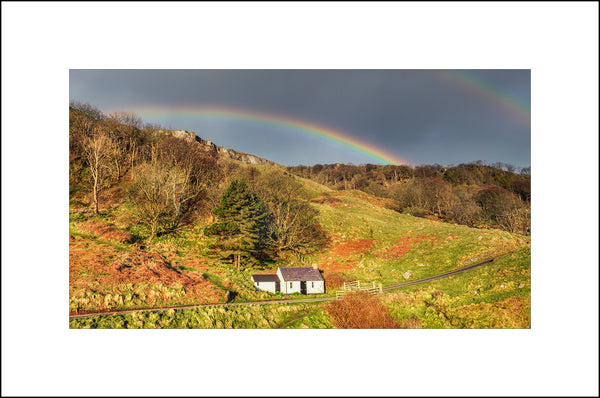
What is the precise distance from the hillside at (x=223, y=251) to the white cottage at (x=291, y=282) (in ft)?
2.11

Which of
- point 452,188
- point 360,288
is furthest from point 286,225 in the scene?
point 452,188

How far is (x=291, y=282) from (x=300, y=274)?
0.84 meters

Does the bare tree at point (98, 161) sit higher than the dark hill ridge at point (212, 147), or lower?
lower

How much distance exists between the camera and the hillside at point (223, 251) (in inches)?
486

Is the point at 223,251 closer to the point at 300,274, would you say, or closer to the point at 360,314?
the point at 300,274

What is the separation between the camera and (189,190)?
24906 mm

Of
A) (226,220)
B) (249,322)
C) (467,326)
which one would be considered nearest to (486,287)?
(467,326)

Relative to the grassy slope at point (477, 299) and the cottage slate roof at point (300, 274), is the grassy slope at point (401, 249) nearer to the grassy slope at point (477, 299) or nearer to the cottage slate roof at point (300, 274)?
the cottage slate roof at point (300, 274)

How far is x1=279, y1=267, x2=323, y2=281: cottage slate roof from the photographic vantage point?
58.2 feet

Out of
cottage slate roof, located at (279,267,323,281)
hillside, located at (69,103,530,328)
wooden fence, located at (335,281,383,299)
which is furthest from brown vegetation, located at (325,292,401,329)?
cottage slate roof, located at (279,267,323,281)

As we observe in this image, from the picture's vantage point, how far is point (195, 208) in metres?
23.9

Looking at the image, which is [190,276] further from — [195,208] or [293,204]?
[293,204]

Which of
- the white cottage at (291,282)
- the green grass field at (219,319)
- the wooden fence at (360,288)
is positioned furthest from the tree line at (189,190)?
the green grass field at (219,319)

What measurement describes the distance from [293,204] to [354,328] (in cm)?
1418
